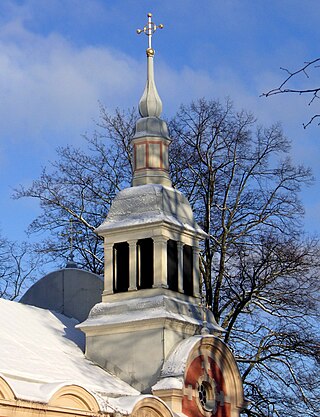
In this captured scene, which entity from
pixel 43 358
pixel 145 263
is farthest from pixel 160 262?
pixel 43 358

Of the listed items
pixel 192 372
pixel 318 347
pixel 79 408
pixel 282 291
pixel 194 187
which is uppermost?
pixel 194 187

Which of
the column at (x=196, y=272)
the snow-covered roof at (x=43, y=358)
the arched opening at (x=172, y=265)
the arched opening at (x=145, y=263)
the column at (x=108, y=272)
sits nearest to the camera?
the snow-covered roof at (x=43, y=358)

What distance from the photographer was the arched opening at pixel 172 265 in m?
26.2

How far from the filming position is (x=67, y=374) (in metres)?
22.4

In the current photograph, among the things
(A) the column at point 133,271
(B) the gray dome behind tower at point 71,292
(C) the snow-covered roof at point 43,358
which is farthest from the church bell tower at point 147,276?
(B) the gray dome behind tower at point 71,292

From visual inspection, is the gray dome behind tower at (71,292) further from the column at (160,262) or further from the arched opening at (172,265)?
the column at (160,262)

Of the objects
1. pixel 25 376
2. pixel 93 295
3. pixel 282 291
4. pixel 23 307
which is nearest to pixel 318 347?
pixel 282 291

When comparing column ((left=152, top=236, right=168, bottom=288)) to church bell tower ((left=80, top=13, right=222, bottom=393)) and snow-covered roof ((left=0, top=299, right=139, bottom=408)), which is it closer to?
church bell tower ((left=80, top=13, right=222, bottom=393))

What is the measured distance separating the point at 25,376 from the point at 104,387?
2.97 m

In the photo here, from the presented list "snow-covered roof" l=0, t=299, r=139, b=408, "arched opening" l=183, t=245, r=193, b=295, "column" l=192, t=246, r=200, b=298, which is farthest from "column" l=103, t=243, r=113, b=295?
"column" l=192, t=246, r=200, b=298

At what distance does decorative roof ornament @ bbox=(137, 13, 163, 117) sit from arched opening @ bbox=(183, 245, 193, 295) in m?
3.82

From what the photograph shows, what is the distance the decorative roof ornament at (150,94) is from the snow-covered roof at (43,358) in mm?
5951

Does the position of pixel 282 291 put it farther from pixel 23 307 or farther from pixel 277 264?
pixel 23 307

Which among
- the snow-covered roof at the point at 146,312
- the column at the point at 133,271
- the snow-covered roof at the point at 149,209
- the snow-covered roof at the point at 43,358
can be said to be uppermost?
the snow-covered roof at the point at 149,209
